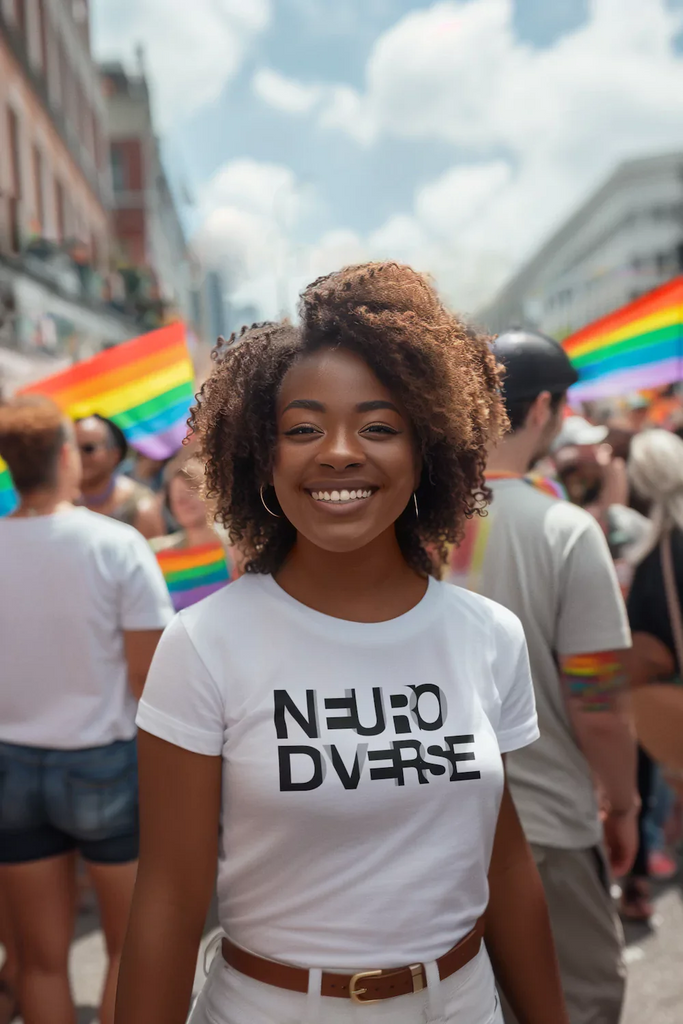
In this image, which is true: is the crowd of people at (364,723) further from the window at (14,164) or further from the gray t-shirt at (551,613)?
the window at (14,164)

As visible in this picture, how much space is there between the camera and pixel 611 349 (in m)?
4.57

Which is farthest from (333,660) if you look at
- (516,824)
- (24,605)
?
(24,605)

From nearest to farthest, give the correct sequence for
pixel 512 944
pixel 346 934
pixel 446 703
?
1. pixel 346 934
2. pixel 446 703
3. pixel 512 944

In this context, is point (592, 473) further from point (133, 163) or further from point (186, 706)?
point (133, 163)

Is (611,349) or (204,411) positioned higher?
(204,411)

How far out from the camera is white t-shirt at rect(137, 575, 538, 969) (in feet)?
4.48

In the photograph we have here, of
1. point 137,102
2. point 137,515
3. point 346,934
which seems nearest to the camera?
point 346,934

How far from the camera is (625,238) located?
233ft

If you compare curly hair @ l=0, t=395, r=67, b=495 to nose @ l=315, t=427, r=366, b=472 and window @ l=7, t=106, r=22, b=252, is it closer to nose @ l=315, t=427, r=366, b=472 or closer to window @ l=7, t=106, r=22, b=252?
nose @ l=315, t=427, r=366, b=472

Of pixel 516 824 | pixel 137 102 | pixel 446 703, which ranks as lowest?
pixel 516 824

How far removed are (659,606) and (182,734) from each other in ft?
5.80

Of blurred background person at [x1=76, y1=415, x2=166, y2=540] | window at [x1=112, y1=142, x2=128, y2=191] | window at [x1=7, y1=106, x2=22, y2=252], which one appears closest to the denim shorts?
blurred background person at [x1=76, y1=415, x2=166, y2=540]

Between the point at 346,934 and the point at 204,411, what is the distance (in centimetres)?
88

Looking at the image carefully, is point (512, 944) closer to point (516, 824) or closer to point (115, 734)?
point (516, 824)
